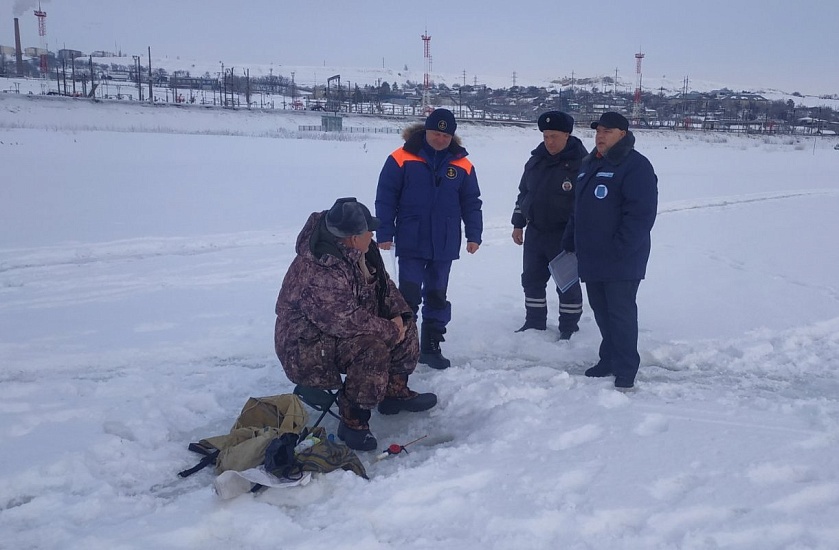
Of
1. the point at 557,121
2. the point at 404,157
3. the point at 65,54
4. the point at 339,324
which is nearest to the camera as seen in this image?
the point at 339,324

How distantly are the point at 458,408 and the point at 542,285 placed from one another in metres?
1.81

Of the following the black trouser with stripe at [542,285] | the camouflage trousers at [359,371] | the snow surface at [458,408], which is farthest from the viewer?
the black trouser with stripe at [542,285]

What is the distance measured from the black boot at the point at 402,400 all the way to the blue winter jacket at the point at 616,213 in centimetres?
136

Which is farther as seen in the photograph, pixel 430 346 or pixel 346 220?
pixel 430 346

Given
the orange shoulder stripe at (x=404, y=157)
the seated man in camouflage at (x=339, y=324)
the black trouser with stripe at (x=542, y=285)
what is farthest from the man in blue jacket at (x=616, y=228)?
the seated man in camouflage at (x=339, y=324)

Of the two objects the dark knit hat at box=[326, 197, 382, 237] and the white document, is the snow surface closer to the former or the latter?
the white document

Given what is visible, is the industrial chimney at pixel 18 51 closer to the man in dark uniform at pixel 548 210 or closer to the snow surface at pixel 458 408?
the snow surface at pixel 458 408

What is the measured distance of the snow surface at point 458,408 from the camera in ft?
9.47

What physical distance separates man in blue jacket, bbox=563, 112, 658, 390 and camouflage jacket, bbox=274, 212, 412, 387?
→ 1.51 metres

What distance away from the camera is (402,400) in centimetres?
414

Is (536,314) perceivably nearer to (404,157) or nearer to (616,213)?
(616,213)

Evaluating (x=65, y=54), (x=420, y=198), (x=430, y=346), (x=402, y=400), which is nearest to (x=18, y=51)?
(x=65, y=54)

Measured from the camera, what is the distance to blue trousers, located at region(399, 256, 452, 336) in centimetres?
495

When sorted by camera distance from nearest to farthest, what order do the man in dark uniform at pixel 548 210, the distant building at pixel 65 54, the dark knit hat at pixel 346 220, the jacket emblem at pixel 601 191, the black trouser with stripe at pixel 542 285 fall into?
1. the dark knit hat at pixel 346 220
2. the jacket emblem at pixel 601 191
3. the man in dark uniform at pixel 548 210
4. the black trouser with stripe at pixel 542 285
5. the distant building at pixel 65 54
